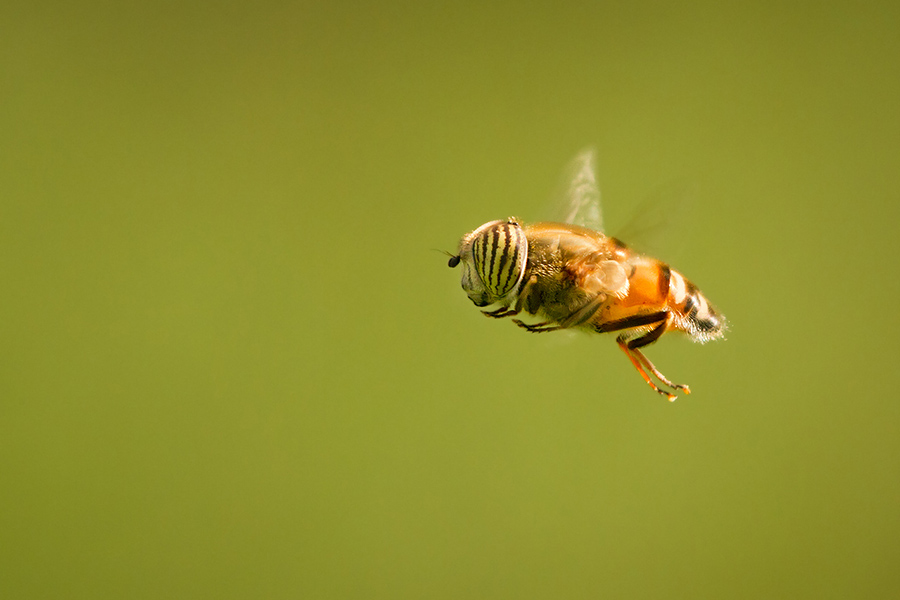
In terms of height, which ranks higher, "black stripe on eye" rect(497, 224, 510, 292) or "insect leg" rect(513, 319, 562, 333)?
"black stripe on eye" rect(497, 224, 510, 292)

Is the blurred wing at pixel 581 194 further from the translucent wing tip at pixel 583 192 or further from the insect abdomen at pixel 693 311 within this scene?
the insect abdomen at pixel 693 311

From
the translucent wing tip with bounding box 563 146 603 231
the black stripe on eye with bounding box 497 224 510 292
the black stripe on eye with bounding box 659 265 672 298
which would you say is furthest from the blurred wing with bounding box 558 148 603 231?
the black stripe on eye with bounding box 497 224 510 292

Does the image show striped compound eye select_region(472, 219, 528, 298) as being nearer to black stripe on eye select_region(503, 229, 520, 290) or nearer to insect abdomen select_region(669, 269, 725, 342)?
black stripe on eye select_region(503, 229, 520, 290)

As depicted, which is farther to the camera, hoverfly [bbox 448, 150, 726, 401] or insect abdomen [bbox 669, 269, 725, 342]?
insect abdomen [bbox 669, 269, 725, 342]

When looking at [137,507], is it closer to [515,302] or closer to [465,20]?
[515,302]

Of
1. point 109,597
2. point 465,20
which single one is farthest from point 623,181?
point 109,597

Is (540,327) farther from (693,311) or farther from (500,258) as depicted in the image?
(693,311)
